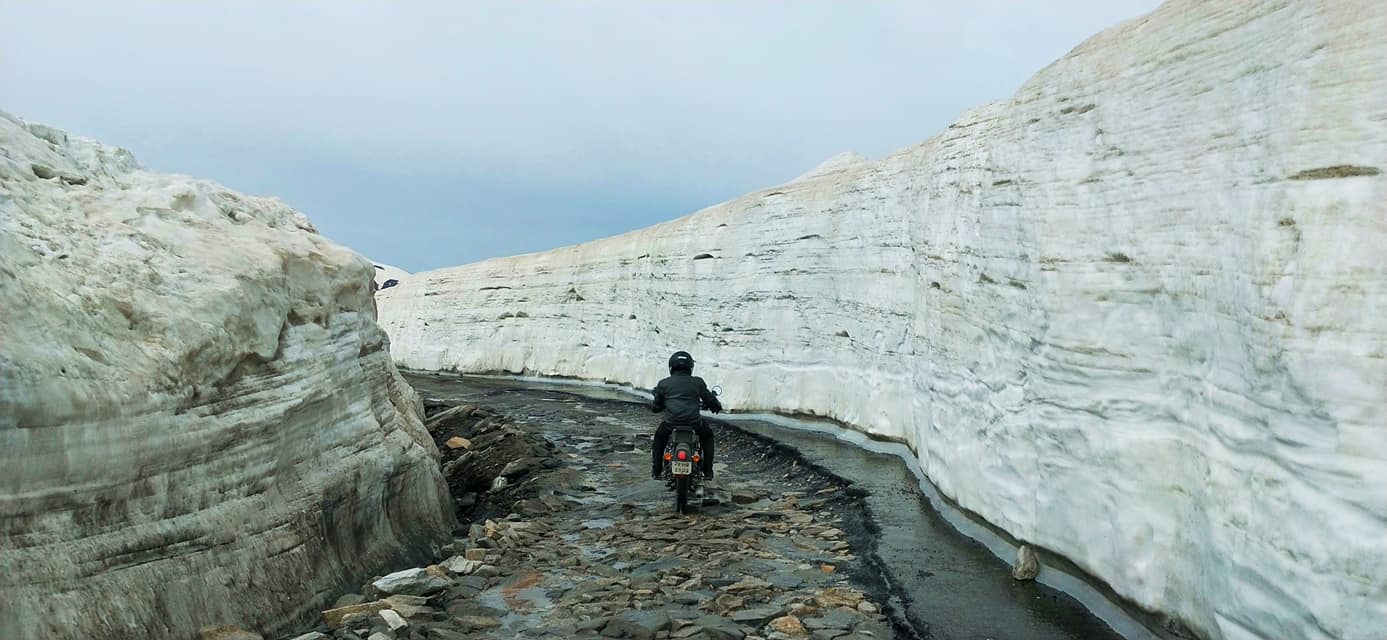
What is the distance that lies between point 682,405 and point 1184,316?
601cm

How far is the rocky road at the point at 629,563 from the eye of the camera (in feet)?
21.9

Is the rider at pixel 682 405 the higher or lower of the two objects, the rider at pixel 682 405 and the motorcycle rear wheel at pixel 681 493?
the higher

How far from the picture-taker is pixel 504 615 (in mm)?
7082

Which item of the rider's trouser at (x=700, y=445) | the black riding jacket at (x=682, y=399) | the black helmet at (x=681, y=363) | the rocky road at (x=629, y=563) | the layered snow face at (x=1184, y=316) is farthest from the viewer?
the black helmet at (x=681, y=363)

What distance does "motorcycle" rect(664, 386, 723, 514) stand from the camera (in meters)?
10.5

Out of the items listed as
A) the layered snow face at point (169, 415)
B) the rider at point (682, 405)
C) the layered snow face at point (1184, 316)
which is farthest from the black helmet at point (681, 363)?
the layered snow face at point (169, 415)

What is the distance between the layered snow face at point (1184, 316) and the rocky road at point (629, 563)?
154 cm

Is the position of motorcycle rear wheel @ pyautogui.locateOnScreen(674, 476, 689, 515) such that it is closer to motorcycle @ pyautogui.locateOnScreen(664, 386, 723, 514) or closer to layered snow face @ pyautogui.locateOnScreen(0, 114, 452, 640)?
motorcycle @ pyautogui.locateOnScreen(664, 386, 723, 514)

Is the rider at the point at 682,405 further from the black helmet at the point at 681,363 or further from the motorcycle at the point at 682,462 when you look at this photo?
the motorcycle at the point at 682,462

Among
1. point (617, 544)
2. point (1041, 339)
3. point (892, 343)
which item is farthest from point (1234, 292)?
point (892, 343)

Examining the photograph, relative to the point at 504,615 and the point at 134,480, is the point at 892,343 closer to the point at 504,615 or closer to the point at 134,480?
the point at 504,615

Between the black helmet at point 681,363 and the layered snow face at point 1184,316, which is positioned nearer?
the layered snow face at point 1184,316

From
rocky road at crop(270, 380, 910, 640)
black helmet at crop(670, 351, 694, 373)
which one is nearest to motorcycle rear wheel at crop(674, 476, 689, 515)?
rocky road at crop(270, 380, 910, 640)

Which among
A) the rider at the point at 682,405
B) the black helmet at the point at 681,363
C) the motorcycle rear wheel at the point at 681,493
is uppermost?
the black helmet at the point at 681,363
